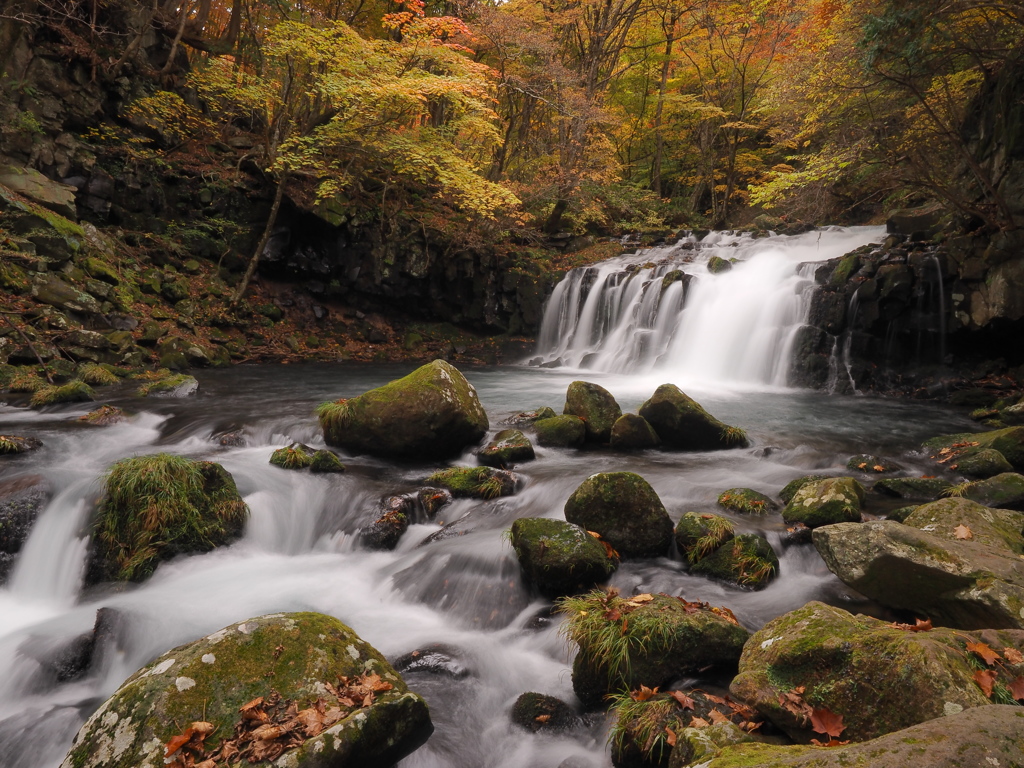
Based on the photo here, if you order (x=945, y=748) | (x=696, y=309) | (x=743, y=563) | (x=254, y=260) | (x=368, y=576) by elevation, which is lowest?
(x=368, y=576)

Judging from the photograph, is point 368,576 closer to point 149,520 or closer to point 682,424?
point 149,520

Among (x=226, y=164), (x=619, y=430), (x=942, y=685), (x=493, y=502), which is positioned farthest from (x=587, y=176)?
(x=942, y=685)

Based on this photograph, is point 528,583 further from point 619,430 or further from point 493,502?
point 619,430

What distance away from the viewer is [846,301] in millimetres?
12961

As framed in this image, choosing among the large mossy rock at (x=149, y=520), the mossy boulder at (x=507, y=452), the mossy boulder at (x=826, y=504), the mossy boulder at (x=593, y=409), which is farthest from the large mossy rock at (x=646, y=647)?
the mossy boulder at (x=593, y=409)

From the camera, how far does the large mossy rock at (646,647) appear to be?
3.50 m

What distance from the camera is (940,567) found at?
146 inches

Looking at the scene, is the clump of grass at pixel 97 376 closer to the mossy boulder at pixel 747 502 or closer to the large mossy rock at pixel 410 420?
the large mossy rock at pixel 410 420

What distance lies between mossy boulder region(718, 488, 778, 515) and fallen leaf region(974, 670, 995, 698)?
3599mm

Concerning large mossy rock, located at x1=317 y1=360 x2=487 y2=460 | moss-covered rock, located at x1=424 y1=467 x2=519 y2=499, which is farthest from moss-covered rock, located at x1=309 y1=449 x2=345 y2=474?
moss-covered rock, located at x1=424 y1=467 x2=519 y2=499

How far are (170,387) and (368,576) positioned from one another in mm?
7382

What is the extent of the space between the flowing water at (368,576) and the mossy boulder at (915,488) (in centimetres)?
109

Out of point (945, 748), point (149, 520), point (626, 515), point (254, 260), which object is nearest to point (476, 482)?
point (626, 515)

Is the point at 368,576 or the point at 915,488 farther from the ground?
the point at 915,488
